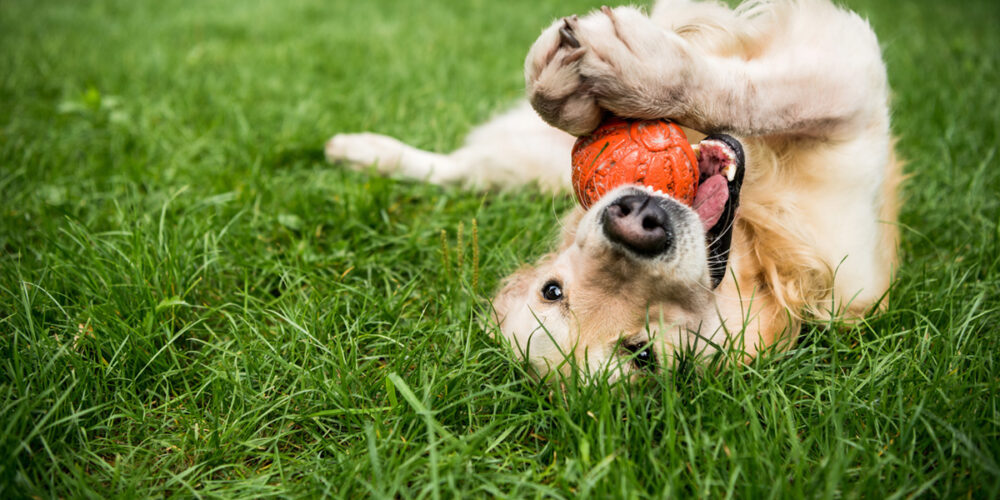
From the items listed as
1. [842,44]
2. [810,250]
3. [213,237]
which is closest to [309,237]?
[213,237]

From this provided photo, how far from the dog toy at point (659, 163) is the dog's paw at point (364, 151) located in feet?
4.73

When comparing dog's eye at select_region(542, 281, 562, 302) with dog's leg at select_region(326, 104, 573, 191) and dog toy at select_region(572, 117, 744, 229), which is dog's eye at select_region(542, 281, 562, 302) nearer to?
dog toy at select_region(572, 117, 744, 229)

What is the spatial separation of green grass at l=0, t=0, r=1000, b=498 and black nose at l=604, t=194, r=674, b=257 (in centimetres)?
38

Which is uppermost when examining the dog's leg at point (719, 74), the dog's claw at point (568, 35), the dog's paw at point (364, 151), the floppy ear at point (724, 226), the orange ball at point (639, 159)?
the dog's claw at point (568, 35)

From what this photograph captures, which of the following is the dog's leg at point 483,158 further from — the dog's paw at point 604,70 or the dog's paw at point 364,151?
the dog's paw at point 604,70

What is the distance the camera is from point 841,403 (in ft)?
5.26

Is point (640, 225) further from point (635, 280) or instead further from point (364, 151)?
point (364, 151)

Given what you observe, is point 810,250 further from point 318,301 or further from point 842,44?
point 318,301

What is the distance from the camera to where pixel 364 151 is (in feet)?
10.4

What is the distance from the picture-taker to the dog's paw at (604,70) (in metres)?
1.75

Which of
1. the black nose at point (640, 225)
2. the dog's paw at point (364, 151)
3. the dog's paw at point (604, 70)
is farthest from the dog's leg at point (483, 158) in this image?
the black nose at point (640, 225)

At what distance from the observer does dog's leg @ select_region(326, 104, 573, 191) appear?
3.04 m

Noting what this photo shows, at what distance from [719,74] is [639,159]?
41 centimetres

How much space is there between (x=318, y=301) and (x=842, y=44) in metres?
1.98
